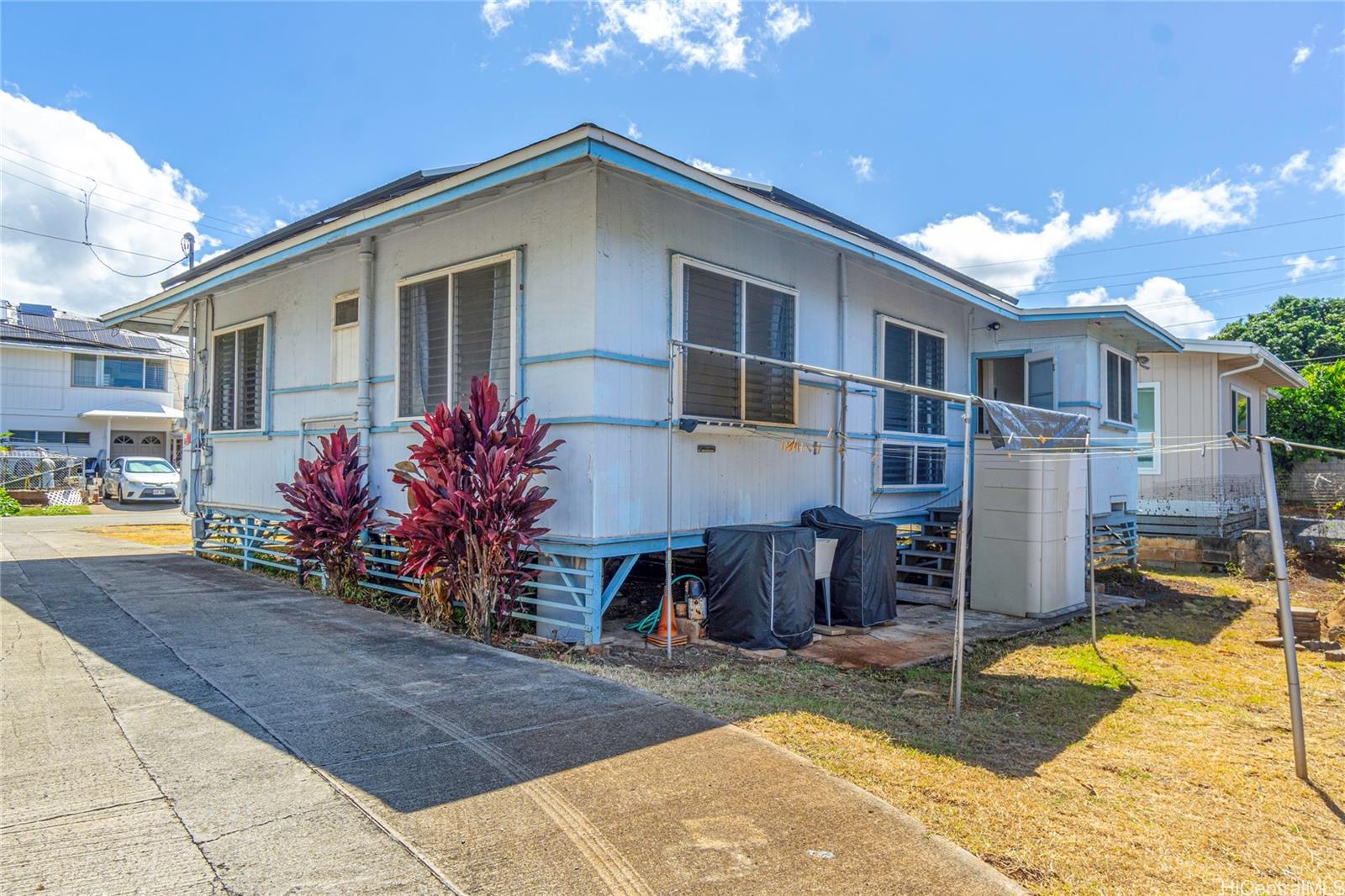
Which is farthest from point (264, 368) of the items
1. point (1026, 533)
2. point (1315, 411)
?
point (1315, 411)

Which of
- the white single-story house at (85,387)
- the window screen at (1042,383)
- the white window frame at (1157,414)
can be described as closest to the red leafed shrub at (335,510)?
the window screen at (1042,383)

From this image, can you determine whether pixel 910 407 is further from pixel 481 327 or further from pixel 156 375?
pixel 156 375

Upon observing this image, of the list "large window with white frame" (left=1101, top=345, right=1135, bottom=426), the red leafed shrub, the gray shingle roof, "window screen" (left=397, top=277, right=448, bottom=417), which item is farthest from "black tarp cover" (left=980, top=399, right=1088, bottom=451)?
the gray shingle roof

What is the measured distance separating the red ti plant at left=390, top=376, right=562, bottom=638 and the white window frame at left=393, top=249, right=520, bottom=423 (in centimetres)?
39

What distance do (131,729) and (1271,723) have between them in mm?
6396

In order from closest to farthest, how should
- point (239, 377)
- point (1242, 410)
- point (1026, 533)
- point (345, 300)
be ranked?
1. point (1026, 533)
2. point (345, 300)
3. point (239, 377)
4. point (1242, 410)

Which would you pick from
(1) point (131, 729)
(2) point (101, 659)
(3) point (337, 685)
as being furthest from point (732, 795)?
(2) point (101, 659)

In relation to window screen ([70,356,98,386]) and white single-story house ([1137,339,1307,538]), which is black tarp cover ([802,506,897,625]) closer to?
white single-story house ([1137,339,1307,538])

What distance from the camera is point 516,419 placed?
5.99 meters

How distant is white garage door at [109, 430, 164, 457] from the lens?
87.6ft

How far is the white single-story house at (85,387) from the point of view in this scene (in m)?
24.6

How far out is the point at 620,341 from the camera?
599 cm

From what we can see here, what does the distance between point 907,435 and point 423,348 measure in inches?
217

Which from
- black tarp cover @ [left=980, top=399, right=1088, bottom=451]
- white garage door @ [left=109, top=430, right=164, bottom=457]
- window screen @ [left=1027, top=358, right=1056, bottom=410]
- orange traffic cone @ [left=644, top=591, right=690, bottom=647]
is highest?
window screen @ [left=1027, top=358, right=1056, bottom=410]
